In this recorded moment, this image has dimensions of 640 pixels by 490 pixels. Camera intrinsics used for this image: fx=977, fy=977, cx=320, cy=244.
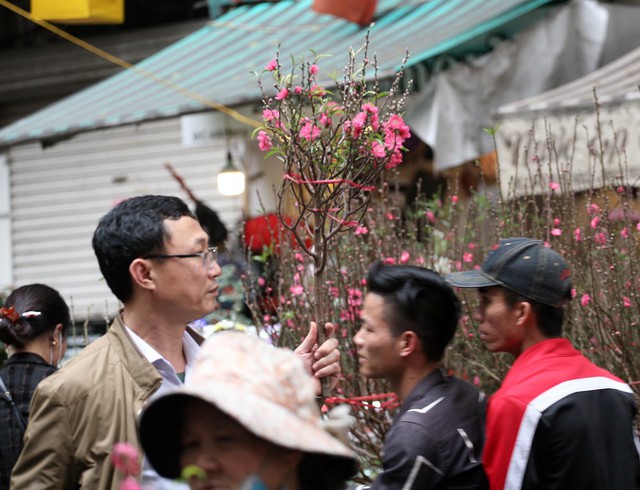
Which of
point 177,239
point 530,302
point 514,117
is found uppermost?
point 514,117

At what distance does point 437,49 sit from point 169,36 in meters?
6.18

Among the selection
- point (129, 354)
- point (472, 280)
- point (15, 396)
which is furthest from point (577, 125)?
point (129, 354)

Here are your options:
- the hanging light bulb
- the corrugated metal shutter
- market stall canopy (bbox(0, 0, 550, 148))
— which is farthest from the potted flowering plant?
the corrugated metal shutter

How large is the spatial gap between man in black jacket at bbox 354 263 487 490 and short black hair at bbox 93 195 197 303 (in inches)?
28.2

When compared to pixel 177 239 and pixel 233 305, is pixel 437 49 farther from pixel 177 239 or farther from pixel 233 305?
pixel 177 239

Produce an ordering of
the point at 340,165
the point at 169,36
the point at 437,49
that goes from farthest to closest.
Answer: the point at 169,36
the point at 437,49
the point at 340,165

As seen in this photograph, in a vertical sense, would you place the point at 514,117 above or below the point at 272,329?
above

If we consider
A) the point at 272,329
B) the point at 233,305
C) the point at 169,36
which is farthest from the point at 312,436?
the point at 169,36

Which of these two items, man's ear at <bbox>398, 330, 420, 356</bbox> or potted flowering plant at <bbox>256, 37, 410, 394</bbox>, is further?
potted flowering plant at <bbox>256, 37, 410, 394</bbox>

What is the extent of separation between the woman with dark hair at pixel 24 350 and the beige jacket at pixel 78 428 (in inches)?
52.4

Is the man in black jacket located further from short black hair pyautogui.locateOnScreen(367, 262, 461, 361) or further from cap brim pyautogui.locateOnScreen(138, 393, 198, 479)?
cap brim pyautogui.locateOnScreen(138, 393, 198, 479)

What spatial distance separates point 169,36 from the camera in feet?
46.2

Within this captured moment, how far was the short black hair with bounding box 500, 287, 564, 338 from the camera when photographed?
3.11m

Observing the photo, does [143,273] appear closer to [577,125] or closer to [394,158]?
[394,158]
